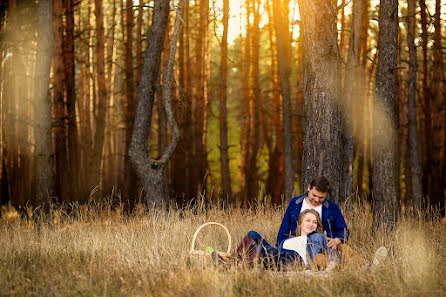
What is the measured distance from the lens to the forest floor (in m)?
5.24

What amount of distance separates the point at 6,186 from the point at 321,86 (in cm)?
1252

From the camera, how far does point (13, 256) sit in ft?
22.0

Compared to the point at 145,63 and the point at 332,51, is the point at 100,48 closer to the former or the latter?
the point at 145,63

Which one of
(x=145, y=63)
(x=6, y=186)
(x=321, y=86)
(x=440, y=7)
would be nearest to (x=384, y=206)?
(x=321, y=86)

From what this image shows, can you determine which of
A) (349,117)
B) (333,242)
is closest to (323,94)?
(333,242)

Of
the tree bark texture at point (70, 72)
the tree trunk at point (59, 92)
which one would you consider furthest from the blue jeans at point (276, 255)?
the tree bark texture at point (70, 72)

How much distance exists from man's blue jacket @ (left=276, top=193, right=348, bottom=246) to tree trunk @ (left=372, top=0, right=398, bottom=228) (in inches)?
91.4

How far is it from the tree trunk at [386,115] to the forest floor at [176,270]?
773mm

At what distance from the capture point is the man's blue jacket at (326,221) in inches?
258

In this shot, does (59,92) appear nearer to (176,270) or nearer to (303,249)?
(176,270)

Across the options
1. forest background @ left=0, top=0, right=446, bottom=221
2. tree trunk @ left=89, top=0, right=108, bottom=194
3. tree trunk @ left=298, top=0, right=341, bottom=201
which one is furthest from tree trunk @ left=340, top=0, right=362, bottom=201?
tree trunk @ left=89, top=0, right=108, bottom=194

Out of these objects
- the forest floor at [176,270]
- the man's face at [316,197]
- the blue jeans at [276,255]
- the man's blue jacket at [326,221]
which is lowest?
the forest floor at [176,270]

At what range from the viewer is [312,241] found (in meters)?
6.12

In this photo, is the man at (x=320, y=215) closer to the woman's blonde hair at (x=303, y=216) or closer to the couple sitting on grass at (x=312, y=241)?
the couple sitting on grass at (x=312, y=241)
